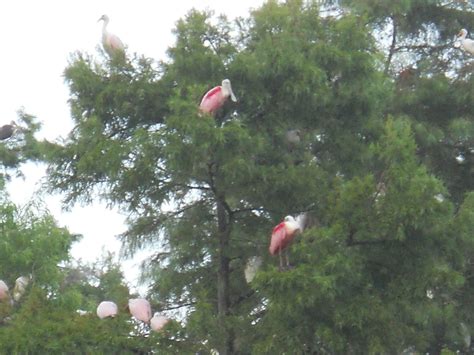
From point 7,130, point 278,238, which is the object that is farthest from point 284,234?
point 7,130

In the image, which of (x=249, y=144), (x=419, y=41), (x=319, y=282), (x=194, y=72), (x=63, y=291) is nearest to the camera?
(x=319, y=282)

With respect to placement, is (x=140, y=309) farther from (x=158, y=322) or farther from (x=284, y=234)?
(x=284, y=234)

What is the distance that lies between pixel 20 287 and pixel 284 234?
2.57 m

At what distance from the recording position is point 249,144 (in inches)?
345

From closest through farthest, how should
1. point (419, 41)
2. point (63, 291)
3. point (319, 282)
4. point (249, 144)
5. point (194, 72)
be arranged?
point (319, 282) < point (249, 144) < point (194, 72) < point (63, 291) < point (419, 41)

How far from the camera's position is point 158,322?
28.5ft

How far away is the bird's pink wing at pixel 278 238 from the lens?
851 centimetres

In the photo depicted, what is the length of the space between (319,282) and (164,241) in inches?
98.0

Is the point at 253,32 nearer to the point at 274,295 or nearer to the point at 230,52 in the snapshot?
the point at 230,52

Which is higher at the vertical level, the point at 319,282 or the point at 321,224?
the point at 321,224

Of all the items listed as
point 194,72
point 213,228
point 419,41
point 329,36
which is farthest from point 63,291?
point 419,41

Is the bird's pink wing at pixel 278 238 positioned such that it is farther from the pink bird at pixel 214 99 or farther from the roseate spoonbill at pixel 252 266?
the pink bird at pixel 214 99

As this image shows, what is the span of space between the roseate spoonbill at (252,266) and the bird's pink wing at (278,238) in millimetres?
521

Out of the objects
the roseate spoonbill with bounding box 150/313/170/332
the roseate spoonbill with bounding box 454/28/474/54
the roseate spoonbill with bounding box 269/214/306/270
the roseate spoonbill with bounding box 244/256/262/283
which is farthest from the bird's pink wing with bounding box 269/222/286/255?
the roseate spoonbill with bounding box 454/28/474/54
